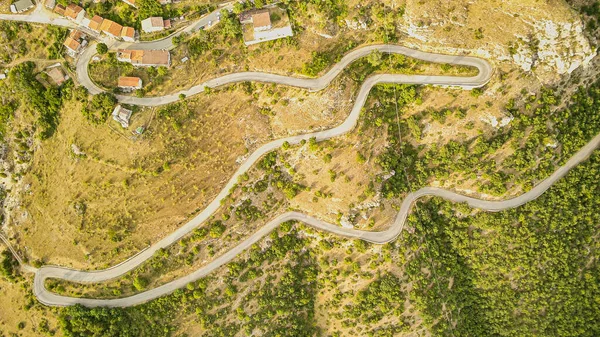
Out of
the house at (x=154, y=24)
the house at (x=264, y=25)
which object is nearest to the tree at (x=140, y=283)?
the house at (x=154, y=24)

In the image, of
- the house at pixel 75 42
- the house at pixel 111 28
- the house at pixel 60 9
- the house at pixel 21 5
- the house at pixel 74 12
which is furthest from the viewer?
the house at pixel 21 5

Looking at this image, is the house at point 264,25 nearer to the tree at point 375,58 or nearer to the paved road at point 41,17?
the tree at point 375,58

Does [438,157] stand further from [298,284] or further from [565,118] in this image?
[298,284]

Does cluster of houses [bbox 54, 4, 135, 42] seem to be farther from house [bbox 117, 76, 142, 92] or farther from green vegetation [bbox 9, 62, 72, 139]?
green vegetation [bbox 9, 62, 72, 139]

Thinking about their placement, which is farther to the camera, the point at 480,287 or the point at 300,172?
the point at 480,287

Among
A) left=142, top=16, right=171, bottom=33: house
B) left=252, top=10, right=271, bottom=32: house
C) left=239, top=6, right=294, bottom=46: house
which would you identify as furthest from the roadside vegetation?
left=142, top=16, right=171, bottom=33: house

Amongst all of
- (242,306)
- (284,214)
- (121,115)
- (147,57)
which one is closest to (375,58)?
(284,214)

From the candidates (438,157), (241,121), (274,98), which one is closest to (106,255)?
(241,121)

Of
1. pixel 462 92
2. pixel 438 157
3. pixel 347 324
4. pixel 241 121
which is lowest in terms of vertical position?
pixel 347 324
